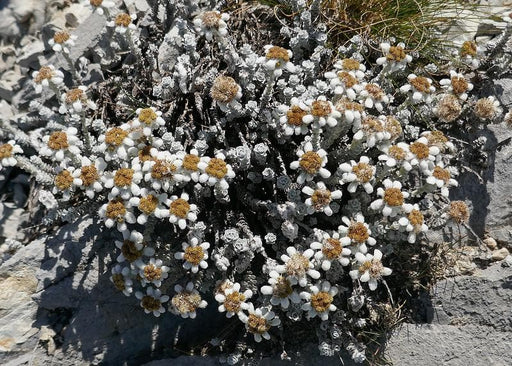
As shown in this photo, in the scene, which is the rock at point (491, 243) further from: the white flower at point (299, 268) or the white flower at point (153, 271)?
the white flower at point (153, 271)

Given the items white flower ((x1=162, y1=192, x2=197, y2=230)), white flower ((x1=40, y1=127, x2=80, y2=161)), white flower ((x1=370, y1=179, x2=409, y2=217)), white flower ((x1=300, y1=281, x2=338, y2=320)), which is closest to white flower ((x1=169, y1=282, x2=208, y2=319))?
white flower ((x1=162, y1=192, x2=197, y2=230))

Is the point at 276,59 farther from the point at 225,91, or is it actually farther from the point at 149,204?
the point at 149,204

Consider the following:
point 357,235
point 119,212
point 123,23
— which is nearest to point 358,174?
point 357,235

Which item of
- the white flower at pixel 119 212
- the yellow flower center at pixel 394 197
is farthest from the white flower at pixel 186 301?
the yellow flower center at pixel 394 197

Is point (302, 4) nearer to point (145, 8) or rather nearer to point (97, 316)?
point (145, 8)

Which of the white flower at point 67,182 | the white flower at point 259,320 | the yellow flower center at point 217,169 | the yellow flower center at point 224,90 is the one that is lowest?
the white flower at point 259,320

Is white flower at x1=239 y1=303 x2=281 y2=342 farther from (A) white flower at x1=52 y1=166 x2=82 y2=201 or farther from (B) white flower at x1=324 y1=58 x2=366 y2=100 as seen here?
(B) white flower at x1=324 y1=58 x2=366 y2=100
